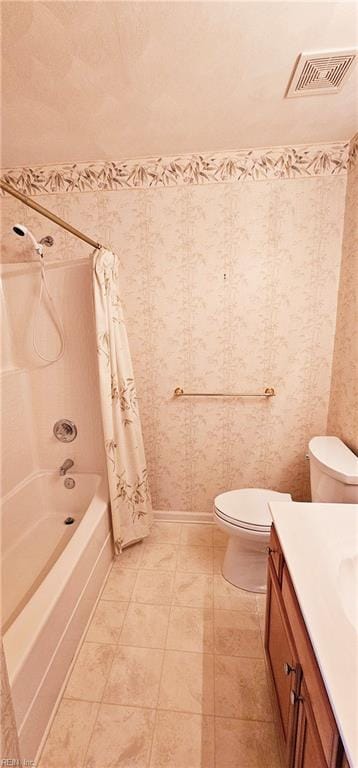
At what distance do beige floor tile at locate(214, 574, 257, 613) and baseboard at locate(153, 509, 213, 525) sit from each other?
1.64 ft

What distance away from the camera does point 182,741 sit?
1.02 metres

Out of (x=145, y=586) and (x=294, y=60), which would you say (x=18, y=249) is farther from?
(x=145, y=586)

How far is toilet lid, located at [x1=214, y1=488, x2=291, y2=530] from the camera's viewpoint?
147 cm

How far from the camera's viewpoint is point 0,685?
0.57 m

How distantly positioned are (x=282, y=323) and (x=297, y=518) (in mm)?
1207

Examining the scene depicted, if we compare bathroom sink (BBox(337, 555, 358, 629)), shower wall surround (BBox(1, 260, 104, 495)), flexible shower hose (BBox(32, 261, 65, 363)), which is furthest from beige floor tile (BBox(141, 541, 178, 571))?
flexible shower hose (BBox(32, 261, 65, 363))

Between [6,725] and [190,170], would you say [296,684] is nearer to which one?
[6,725]

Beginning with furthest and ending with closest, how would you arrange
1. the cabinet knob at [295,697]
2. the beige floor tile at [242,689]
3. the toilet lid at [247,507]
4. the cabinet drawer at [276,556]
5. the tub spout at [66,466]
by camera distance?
the tub spout at [66,466], the toilet lid at [247,507], the beige floor tile at [242,689], the cabinet drawer at [276,556], the cabinet knob at [295,697]

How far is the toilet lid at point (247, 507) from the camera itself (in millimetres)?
1471

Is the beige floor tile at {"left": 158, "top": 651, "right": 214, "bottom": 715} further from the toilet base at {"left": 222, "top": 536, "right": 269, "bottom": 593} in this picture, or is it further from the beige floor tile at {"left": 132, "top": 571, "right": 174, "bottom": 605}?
the toilet base at {"left": 222, "top": 536, "right": 269, "bottom": 593}

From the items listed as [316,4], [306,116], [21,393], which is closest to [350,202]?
[306,116]

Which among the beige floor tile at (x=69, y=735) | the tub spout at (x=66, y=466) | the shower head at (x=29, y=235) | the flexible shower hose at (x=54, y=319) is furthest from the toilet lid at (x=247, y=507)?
the shower head at (x=29, y=235)

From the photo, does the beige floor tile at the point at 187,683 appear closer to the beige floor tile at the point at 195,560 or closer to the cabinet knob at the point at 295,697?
the beige floor tile at the point at 195,560

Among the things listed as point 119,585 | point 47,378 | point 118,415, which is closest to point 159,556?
point 119,585
